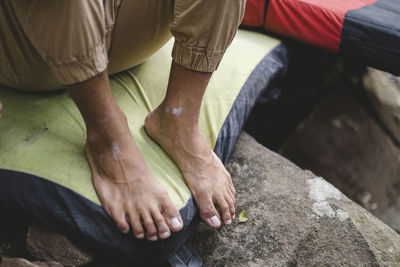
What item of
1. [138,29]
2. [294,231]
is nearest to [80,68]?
[138,29]

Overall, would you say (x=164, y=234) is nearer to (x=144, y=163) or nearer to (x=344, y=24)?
(x=144, y=163)

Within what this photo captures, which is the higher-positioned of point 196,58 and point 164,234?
point 196,58

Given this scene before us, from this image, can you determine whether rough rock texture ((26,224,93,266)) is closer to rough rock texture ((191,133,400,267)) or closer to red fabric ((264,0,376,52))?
rough rock texture ((191,133,400,267))

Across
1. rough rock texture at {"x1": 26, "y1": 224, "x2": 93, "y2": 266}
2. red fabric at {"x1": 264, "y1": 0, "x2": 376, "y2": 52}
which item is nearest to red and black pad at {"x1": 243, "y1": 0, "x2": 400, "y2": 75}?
red fabric at {"x1": 264, "y1": 0, "x2": 376, "y2": 52}

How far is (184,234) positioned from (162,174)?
169 mm

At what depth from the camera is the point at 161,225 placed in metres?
0.93

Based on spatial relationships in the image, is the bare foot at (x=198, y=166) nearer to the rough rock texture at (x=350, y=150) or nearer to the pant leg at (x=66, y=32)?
the pant leg at (x=66, y=32)

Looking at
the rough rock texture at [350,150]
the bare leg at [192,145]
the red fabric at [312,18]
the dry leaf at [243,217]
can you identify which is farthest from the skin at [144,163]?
the rough rock texture at [350,150]

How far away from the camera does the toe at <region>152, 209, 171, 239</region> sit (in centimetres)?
93

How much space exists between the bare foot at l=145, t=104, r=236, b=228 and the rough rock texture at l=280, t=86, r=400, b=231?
1429mm

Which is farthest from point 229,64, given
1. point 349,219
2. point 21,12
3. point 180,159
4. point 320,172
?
point 320,172

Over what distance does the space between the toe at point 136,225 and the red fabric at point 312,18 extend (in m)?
1.05

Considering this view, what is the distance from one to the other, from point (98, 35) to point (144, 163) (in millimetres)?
339

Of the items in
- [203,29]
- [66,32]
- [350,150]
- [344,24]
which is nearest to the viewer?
[66,32]
